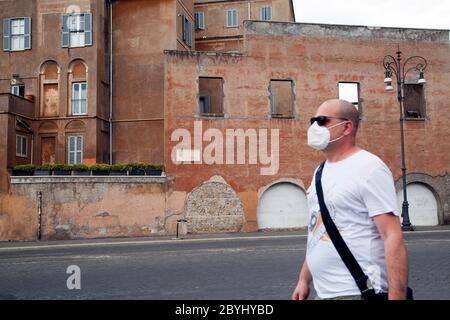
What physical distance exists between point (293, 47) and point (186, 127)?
707cm

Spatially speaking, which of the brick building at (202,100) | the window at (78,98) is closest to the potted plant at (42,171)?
the brick building at (202,100)

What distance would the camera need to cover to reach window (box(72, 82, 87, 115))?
28.3 m

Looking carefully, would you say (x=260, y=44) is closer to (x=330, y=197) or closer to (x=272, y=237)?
(x=272, y=237)

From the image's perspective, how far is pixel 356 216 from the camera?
3119mm

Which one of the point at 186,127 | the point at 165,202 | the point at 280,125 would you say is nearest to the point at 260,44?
the point at 280,125

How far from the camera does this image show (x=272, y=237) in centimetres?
2055

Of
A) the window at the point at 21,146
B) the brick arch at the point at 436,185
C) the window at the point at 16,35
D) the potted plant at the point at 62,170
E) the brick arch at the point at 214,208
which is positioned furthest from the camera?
the window at the point at 16,35

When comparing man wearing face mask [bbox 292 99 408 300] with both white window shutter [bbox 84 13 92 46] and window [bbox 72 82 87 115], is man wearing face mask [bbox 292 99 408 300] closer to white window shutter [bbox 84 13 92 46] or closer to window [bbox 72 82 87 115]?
window [bbox 72 82 87 115]

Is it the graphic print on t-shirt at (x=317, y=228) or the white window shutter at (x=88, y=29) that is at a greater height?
the white window shutter at (x=88, y=29)

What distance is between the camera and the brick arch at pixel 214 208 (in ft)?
77.1

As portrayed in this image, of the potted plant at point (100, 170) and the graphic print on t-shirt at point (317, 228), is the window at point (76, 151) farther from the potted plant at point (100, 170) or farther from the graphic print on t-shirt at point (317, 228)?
the graphic print on t-shirt at point (317, 228)

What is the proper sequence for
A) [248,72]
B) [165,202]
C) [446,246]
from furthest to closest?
[248,72] → [165,202] → [446,246]

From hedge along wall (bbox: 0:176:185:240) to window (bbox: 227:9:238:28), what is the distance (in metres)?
18.7

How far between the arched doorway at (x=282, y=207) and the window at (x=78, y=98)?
12.0 m
